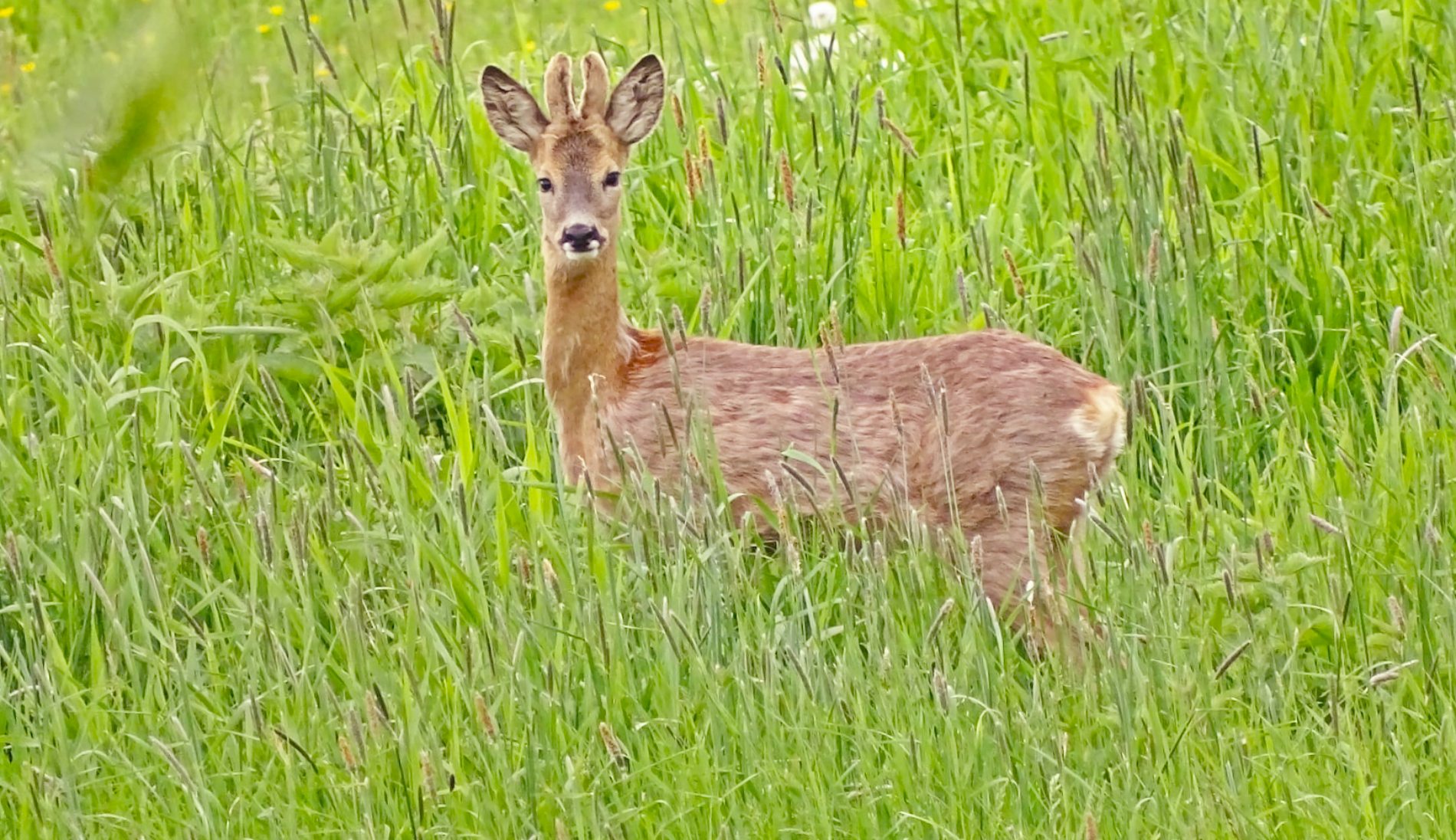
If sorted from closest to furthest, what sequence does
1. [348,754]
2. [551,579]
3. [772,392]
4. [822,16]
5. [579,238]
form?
[348,754], [551,579], [772,392], [579,238], [822,16]

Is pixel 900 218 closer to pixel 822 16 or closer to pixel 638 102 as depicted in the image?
pixel 638 102

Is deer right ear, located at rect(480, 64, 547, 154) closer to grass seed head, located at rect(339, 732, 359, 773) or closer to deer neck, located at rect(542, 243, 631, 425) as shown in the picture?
deer neck, located at rect(542, 243, 631, 425)

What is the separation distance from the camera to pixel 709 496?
3154 millimetres

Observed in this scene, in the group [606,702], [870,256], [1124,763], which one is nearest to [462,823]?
[606,702]

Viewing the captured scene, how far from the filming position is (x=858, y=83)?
5184 millimetres

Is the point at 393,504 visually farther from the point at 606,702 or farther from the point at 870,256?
the point at 870,256

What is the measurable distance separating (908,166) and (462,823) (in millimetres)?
3221

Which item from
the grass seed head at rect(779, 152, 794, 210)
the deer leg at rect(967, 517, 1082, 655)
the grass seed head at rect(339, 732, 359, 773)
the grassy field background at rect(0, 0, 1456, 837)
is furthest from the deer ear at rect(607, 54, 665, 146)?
the grass seed head at rect(339, 732, 359, 773)

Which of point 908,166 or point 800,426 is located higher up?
point 908,166

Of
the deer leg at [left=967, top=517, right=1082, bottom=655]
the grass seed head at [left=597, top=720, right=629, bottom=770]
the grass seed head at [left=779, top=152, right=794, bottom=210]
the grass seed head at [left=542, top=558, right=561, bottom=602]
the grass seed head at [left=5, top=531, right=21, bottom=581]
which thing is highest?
the grass seed head at [left=779, top=152, right=794, bottom=210]

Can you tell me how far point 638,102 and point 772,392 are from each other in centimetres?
93

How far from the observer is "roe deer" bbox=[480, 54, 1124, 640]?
429 cm

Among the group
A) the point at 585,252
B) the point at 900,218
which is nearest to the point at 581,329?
the point at 585,252

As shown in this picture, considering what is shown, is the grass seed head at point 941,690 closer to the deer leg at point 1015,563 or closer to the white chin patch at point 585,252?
the deer leg at point 1015,563
